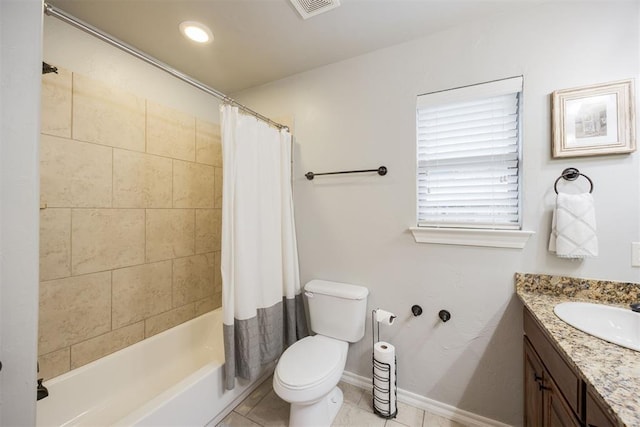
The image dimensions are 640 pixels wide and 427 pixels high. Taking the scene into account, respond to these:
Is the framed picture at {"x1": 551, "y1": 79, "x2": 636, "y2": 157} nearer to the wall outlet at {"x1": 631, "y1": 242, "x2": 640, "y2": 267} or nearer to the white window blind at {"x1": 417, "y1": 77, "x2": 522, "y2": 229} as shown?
the white window blind at {"x1": 417, "y1": 77, "x2": 522, "y2": 229}

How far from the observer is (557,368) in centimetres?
90

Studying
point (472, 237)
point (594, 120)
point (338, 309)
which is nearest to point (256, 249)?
point (338, 309)

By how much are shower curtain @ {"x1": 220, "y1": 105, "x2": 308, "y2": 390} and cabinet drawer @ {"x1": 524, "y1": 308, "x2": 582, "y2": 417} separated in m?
1.39

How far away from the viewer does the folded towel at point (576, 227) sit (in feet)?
3.75

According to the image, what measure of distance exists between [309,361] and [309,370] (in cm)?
8

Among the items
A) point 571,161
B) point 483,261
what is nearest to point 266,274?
point 483,261

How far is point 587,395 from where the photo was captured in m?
0.71

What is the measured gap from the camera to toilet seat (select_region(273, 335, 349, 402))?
1274 millimetres

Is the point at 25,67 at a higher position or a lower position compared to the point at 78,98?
lower

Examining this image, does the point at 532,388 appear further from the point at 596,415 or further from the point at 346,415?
the point at 346,415

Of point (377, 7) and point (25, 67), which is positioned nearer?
point (25, 67)

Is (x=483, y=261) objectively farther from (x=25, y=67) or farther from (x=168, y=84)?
(x=168, y=84)

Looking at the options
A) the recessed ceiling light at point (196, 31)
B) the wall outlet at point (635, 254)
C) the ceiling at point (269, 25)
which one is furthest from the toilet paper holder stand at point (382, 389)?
the recessed ceiling light at point (196, 31)

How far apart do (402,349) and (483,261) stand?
2.58ft
